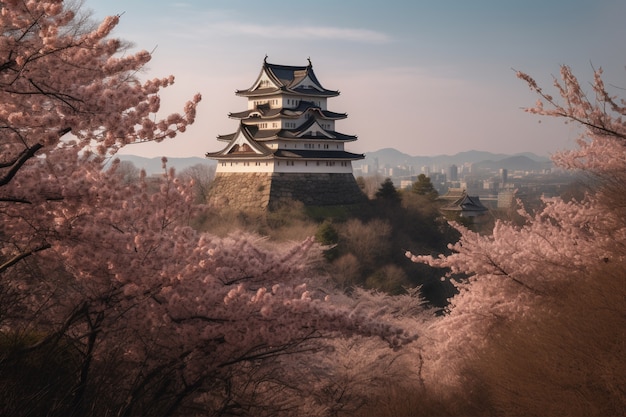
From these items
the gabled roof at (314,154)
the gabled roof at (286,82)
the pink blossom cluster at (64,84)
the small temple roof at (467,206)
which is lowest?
the small temple roof at (467,206)

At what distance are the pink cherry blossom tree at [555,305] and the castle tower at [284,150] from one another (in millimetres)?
23353

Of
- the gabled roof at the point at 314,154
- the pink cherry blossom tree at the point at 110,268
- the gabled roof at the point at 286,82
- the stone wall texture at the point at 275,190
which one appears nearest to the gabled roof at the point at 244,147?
the gabled roof at the point at 314,154

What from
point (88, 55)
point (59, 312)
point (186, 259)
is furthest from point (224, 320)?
point (88, 55)

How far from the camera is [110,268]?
6.22 m

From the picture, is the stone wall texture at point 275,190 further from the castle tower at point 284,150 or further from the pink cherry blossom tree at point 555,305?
the pink cherry blossom tree at point 555,305

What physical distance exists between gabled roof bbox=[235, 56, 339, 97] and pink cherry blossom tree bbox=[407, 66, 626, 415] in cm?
2625

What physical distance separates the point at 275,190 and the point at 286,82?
6.28 meters

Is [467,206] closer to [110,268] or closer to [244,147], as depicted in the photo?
[244,147]

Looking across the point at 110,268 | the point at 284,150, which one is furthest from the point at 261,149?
the point at 110,268

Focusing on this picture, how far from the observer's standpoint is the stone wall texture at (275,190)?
34.3 meters

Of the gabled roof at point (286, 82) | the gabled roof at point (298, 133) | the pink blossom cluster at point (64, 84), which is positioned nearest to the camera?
the pink blossom cluster at point (64, 84)

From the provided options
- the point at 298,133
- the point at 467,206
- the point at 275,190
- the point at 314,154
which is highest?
the point at 298,133

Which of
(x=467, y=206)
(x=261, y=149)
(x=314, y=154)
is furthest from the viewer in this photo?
(x=467, y=206)

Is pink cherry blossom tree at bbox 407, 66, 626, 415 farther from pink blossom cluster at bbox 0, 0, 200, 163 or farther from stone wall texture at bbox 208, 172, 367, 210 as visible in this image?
stone wall texture at bbox 208, 172, 367, 210
